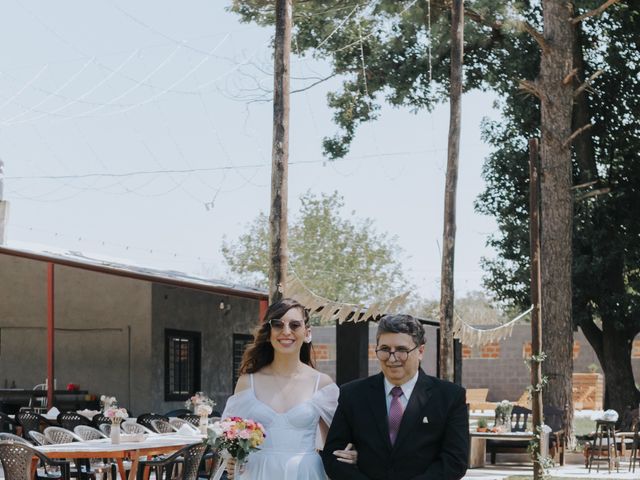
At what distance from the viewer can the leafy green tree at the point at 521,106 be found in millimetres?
27094

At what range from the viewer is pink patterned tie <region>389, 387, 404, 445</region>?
4785 mm

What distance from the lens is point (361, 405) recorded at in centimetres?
485

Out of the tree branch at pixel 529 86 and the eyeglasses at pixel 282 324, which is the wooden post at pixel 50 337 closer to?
the tree branch at pixel 529 86

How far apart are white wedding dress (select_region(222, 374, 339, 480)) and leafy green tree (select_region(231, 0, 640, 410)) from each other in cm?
2130

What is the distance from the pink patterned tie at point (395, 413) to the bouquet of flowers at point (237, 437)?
887mm

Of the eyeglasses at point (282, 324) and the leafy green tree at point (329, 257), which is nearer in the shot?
the eyeglasses at point (282, 324)

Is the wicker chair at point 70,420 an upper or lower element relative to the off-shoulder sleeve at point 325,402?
lower

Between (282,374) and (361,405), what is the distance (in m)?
1.02

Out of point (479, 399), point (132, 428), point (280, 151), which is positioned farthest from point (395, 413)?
point (479, 399)

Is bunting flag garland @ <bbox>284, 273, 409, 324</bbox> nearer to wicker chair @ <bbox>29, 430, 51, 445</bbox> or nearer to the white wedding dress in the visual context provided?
wicker chair @ <bbox>29, 430, 51, 445</bbox>

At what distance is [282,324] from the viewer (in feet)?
18.6

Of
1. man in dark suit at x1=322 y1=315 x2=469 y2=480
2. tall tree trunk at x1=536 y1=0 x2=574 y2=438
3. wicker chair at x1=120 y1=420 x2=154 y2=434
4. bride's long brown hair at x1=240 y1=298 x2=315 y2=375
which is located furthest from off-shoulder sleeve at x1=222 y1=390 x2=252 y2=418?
tall tree trunk at x1=536 y1=0 x2=574 y2=438

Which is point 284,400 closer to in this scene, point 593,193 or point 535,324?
point 535,324

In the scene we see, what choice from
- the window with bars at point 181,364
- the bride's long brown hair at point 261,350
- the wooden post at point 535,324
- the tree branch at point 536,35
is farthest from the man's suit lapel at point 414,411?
the tree branch at point 536,35
